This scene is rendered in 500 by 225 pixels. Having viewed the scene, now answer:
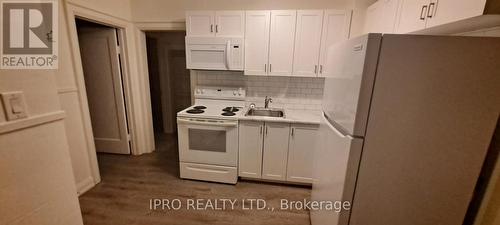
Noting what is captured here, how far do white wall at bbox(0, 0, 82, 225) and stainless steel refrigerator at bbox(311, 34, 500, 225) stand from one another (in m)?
1.57

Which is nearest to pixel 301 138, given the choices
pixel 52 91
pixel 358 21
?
pixel 358 21

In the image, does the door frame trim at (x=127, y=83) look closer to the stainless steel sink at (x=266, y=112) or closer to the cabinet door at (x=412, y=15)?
the stainless steel sink at (x=266, y=112)

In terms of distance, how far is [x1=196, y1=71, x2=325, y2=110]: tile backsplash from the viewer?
9.25 ft

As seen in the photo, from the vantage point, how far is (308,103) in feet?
9.35

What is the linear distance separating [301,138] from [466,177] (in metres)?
1.42

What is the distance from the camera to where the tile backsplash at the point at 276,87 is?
282 cm

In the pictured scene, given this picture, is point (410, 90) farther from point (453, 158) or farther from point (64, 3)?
point (64, 3)

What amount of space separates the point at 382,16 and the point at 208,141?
7.60 ft

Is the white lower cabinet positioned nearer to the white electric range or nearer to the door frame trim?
the white electric range

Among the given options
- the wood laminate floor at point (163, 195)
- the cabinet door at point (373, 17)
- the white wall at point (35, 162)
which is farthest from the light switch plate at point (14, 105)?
the cabinet door at point (373, 17)

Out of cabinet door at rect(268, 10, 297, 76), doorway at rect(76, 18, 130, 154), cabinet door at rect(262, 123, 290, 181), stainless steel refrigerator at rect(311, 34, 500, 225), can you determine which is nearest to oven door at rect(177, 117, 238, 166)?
cabinet door at rect(262, 123, 290, 181)

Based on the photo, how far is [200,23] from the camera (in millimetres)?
2520

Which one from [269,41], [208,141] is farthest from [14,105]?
[269,41]

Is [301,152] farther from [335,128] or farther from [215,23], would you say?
[215,23]
